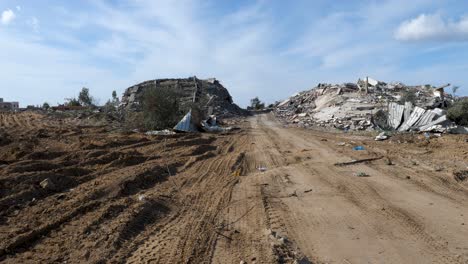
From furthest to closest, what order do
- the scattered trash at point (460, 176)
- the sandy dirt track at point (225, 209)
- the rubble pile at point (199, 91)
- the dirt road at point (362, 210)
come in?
the rubble pile at point (199, 91), the scattered trash at point (460, 176), the dirt road at point (362, 210), the sandy dirt track at point (225, 209)

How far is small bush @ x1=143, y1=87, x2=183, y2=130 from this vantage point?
19719 mm

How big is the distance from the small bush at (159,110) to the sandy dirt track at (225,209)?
7.91 meters

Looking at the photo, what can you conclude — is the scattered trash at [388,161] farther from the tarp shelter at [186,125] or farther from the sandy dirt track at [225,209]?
the tarp shelter at [186,125]

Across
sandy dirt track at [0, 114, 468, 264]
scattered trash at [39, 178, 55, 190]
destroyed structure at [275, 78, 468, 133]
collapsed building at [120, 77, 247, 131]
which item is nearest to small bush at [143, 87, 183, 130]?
sandy dirt track at [0, 114, 468, 264]

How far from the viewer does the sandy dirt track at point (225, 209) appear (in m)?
4.86

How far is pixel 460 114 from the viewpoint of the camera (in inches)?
754

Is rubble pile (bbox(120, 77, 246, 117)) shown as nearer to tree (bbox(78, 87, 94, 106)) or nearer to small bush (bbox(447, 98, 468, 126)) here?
tree (bbox(78, 87, 94, 106))

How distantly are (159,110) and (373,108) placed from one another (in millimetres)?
13407

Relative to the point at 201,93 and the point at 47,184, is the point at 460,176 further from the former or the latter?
the point at 201,93

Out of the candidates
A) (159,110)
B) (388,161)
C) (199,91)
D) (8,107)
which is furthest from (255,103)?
(388,161)

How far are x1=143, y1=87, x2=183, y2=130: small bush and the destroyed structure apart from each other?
9293mm

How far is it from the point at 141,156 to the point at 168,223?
18.1ft

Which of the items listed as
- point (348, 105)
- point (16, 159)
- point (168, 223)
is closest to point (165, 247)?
point (168, 223)

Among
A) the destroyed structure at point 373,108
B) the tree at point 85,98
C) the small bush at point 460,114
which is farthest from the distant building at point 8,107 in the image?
the small bush at point 460,114
